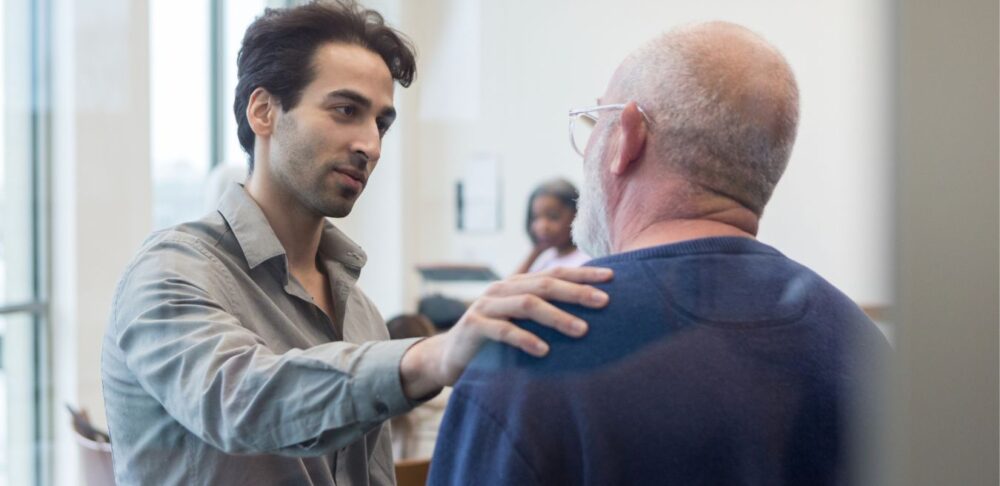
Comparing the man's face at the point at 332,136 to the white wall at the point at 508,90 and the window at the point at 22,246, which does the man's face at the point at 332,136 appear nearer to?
the white wall at the point at 508,90

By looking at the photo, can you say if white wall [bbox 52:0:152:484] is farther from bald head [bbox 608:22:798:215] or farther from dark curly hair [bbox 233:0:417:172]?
bald head [bbox 608:22:798:215]

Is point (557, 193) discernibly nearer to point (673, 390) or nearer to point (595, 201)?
point (595, 201)

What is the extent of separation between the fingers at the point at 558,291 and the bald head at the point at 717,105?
0.18 m

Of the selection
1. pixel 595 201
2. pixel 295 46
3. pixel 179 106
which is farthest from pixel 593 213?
pixel 179 106

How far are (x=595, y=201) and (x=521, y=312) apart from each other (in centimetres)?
25

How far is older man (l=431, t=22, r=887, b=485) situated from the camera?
0.97 metres

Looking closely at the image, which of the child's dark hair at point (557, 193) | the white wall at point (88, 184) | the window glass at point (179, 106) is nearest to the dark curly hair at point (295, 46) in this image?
the white wall at point (88, 184)

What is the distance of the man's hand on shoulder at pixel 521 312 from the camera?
3.18 ft

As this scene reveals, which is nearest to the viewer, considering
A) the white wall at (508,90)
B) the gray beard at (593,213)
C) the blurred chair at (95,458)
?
the gray beard at (593,213)

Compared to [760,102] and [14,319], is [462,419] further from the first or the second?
[14,319]

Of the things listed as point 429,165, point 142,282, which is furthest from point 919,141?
point 429,165

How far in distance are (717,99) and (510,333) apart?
1.04 feet

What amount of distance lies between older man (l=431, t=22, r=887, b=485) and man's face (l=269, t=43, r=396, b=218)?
0.44 m

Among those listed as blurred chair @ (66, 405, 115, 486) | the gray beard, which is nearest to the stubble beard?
the gray beard
